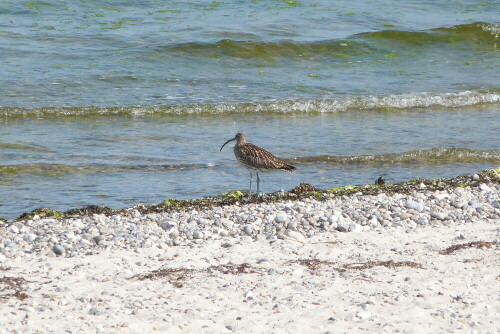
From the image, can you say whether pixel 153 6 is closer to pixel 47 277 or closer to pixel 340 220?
pixel 340 220

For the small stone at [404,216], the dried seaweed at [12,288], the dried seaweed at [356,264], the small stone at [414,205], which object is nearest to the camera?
the dried seaweed at [12,288]

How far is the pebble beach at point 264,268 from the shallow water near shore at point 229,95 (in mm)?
2041

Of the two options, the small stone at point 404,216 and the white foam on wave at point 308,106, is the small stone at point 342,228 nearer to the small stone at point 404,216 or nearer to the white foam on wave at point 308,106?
the small stone at point 404,216

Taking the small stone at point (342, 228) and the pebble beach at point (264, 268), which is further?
the small stone at point (342, 228)

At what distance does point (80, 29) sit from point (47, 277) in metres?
15.5

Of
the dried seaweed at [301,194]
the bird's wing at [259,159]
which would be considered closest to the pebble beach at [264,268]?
the dried seaweed at [301,194]

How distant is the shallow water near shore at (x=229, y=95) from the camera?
41.5 ft

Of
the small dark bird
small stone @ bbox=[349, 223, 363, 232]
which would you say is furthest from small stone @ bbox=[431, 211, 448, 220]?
the small dark bird

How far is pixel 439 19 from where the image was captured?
26.5 m

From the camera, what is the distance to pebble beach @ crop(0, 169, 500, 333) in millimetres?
6629

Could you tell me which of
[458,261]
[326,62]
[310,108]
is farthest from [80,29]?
[458,261]

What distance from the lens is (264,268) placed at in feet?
25.7

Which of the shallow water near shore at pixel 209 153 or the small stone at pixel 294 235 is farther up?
the small stone at pixel 294 235

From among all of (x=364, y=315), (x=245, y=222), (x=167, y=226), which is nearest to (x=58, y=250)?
(x=167, y=226)
